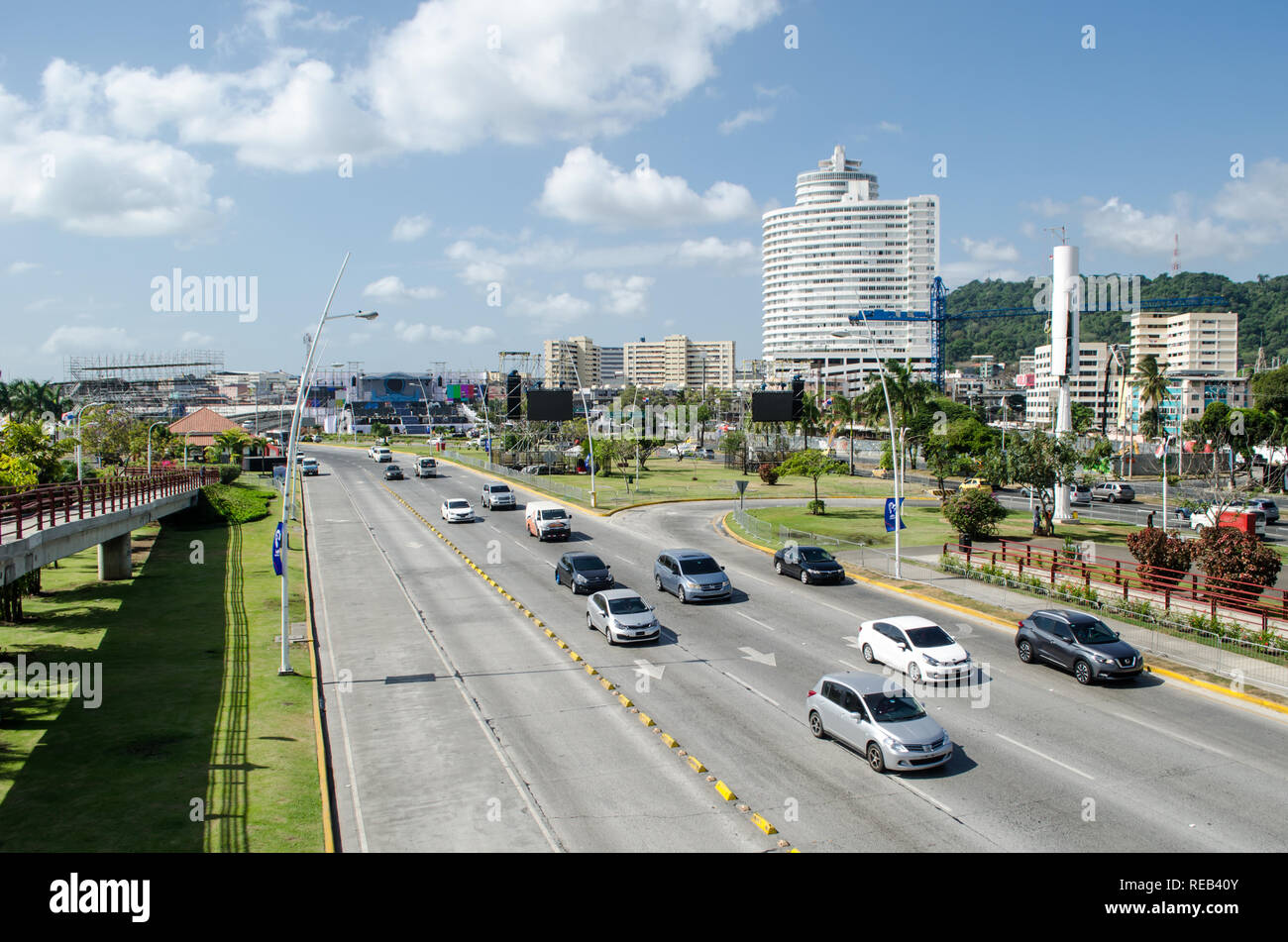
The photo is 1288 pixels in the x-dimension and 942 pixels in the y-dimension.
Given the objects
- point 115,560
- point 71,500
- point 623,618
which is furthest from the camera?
point 115,560

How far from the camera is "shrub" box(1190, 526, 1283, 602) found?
91.8 ft

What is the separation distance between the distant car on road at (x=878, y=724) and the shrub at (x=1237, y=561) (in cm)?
1663

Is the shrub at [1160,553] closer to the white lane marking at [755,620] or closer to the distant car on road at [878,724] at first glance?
the white lane marking at [755,620]

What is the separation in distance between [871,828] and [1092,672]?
35.0 ft

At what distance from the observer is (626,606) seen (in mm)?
26641

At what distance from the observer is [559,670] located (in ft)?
77.4

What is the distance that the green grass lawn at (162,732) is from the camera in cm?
1491

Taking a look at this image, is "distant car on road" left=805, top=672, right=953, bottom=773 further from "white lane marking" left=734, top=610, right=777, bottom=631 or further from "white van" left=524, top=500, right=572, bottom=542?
"white van" left=524, top=500, right=572, bottom=542

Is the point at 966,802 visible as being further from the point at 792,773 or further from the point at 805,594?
the point at 805,594

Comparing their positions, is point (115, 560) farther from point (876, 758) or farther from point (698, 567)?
point (876, 758)

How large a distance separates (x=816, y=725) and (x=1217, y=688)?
34.9 ft

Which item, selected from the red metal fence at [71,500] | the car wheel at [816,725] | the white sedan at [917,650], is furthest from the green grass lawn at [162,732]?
the white sedan at [917,650]

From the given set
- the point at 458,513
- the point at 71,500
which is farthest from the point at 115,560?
the point at 458,513

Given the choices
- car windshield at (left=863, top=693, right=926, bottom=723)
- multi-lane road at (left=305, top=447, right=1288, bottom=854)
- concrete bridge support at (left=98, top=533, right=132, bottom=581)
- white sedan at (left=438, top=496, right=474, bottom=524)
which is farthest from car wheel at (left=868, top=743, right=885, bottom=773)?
white sedan at (left=438, top=496, right=474, bottom=524)
